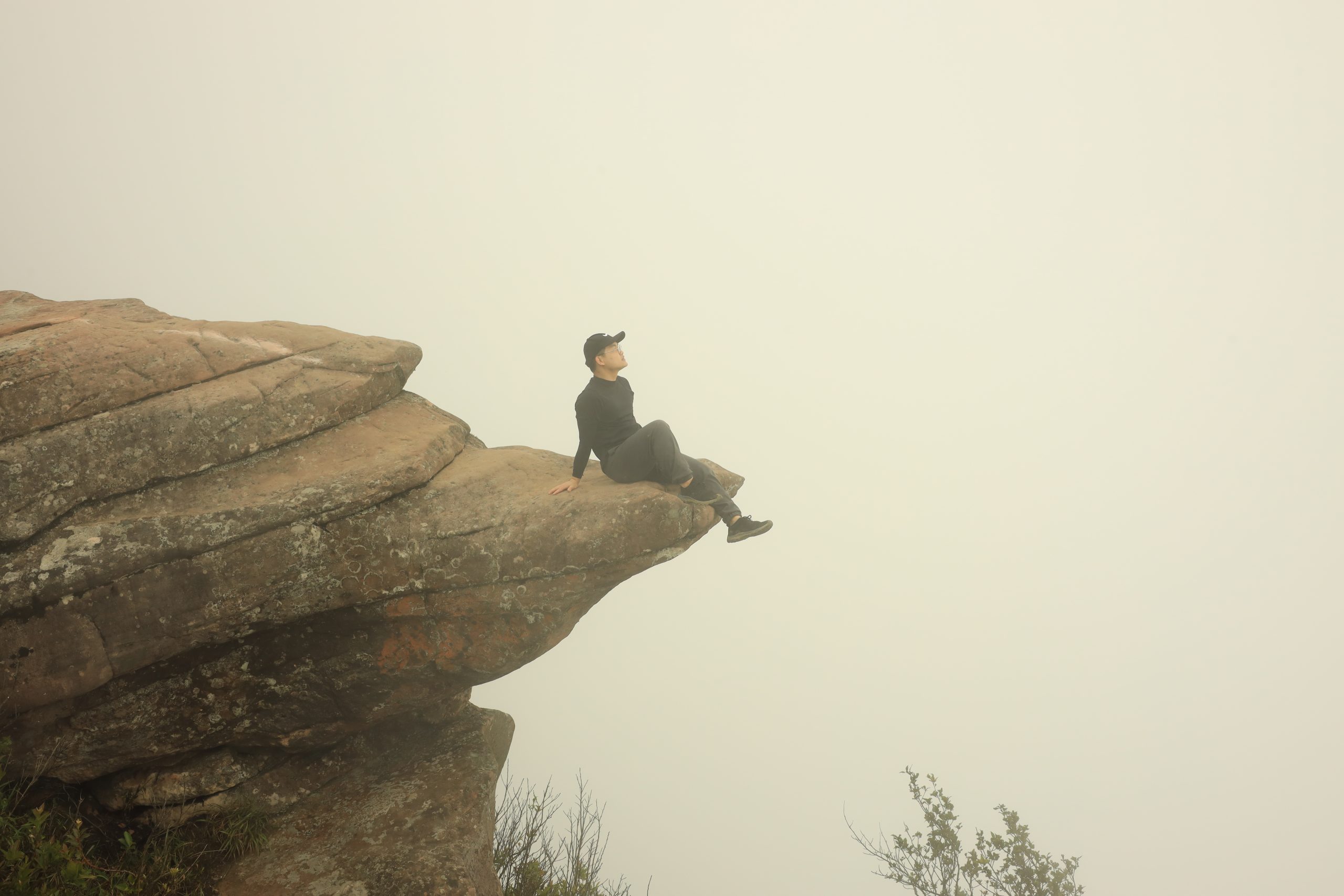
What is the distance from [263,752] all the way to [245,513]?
155 inches

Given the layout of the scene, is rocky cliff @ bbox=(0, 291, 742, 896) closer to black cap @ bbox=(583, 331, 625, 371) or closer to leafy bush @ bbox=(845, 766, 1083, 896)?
black cap @ bbox=(583, 331, 625, 371)

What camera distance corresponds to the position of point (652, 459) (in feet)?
37.7

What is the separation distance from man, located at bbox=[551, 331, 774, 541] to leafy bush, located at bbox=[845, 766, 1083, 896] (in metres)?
11.7

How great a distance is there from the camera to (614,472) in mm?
11805

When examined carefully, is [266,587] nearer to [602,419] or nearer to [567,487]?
[567,487]

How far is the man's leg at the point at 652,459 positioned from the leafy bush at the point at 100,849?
7.44 meters

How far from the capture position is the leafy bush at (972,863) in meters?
18.2

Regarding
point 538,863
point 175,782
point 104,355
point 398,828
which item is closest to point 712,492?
point 398,828

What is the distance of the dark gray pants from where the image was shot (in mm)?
11398

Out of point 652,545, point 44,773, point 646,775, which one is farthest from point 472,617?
point 646,775

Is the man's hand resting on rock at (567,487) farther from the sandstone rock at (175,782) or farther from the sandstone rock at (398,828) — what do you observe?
the sandstone rock at (175,782)

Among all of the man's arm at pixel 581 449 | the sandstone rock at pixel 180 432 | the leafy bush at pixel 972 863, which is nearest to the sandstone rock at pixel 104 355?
the sandstone rock at pixel 180 432

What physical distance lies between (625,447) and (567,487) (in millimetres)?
1126

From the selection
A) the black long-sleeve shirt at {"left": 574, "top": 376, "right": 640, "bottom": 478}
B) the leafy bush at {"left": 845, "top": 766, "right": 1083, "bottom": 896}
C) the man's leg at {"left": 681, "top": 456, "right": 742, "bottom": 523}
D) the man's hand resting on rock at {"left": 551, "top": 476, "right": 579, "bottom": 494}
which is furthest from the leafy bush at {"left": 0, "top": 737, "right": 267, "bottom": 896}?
the leafy bush at {"left": 845, "top": 766, "right": 1083, "bottom": 896}
